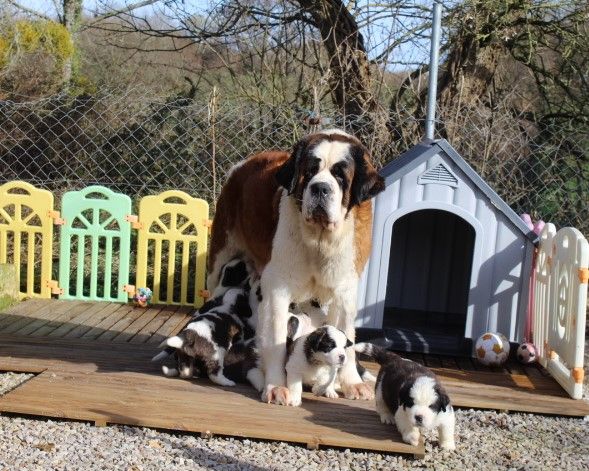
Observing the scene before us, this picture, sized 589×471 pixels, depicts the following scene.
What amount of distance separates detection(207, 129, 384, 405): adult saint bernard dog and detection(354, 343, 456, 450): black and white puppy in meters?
0.51

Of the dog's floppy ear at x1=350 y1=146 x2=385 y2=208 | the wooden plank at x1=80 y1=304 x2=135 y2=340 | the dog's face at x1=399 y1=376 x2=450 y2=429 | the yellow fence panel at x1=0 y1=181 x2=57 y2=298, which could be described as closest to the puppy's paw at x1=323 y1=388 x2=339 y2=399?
the dog's face at x1=399 y1=376 x2=450 y2=429

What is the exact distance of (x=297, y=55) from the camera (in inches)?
386

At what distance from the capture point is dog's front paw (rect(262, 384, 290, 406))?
4531mm

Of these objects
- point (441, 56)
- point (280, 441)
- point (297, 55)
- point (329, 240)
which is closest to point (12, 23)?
point (297, 55)

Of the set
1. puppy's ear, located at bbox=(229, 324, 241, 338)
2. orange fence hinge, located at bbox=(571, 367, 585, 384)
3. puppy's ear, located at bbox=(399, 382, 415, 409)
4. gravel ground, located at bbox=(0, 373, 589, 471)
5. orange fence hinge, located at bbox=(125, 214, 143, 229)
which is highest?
orange fence hinge, located at bbox=(125, 214, 143, 229)

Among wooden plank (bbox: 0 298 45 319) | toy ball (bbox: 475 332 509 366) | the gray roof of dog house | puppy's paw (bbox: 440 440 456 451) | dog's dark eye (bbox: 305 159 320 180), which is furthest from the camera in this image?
wooden plank (bbox: 0 298 45 319)

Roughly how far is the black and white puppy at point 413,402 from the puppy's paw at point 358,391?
1.35 ft

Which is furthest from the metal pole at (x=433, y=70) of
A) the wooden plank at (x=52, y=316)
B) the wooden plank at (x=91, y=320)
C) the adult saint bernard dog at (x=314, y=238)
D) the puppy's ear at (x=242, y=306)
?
the wooden plank at (x=52, y=316)

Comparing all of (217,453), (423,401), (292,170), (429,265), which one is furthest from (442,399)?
(429,265)

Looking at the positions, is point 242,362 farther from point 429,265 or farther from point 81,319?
point 429,265

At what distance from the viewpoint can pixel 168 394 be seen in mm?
4586

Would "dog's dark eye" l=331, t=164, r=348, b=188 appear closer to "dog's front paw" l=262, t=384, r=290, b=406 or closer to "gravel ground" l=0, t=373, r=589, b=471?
"dog's front paw" l=262, t=384, r=290, b=406

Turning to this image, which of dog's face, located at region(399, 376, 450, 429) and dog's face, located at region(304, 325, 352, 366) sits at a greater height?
dog's face, located at region(304, 325, 352, 366)

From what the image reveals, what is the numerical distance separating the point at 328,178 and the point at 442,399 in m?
1.31
